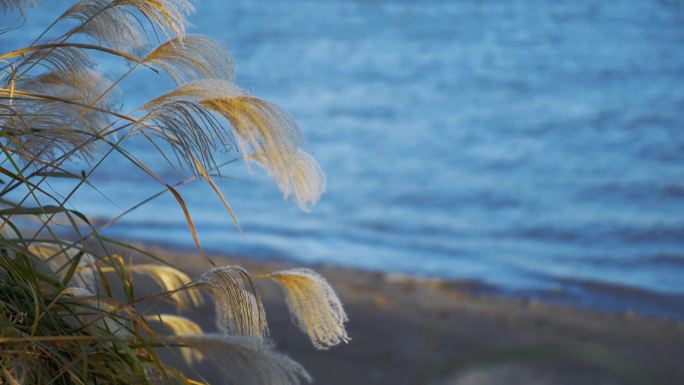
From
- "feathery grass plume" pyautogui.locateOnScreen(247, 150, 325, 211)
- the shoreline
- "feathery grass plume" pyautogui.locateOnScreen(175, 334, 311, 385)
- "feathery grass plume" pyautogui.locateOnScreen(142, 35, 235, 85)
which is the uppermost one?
"feathery grass plume" pyautogui.locateOnScreen(142, 35, 235, 85)

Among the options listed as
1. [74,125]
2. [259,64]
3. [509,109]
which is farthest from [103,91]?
[259,64]

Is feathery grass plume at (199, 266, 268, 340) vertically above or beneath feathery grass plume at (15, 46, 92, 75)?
beneath

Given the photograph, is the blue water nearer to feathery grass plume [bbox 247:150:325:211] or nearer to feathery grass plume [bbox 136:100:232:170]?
feathery grass plume [bbox 247:150:325:211]

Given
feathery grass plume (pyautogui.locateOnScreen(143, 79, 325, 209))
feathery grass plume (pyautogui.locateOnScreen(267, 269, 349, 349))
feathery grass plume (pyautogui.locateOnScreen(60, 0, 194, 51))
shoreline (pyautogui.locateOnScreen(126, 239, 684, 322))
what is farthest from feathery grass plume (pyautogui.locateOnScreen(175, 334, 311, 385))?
shoreline (pyautogui.locateOnScreen(126, 239, 684, 322))

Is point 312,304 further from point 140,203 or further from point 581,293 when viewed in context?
point 581,293

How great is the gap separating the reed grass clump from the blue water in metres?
4.50

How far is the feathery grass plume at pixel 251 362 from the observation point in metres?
1.37

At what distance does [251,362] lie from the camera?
4.54ft

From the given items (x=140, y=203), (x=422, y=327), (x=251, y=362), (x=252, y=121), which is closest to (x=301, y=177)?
(x=252, y=121)

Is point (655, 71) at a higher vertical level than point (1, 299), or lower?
higher

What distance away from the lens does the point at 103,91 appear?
1.79m

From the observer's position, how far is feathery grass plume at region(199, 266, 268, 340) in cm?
145

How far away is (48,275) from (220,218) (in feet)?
18.7

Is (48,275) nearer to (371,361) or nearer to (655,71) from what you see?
(371,361)
